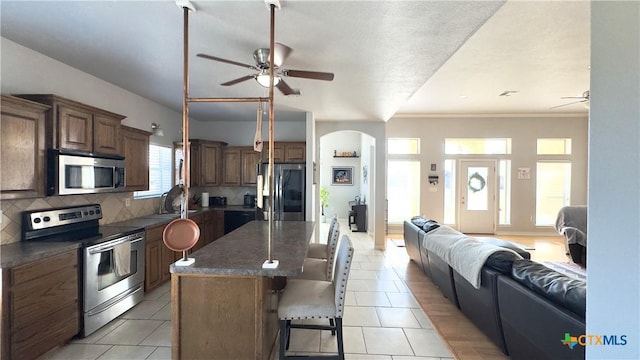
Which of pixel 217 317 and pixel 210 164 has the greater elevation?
pixel 210 164

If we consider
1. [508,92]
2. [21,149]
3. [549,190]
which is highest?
[508,92]

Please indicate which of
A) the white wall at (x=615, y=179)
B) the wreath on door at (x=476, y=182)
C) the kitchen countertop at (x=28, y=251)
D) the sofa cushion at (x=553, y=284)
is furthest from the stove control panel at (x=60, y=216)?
the wreath on door at (x=476, y=182)

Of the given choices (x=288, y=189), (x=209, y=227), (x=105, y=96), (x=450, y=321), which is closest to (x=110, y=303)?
(x=209, y=227)

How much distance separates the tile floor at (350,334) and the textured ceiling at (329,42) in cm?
256

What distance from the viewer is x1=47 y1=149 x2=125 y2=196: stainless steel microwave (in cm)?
244

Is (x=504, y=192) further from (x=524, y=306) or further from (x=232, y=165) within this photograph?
(x=232, y=165)

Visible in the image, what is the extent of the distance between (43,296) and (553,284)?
3.54 meters

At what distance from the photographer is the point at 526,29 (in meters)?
2.81

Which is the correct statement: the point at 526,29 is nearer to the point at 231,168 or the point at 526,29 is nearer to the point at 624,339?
the point at 624,339

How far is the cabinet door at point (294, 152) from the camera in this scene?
5301 mm

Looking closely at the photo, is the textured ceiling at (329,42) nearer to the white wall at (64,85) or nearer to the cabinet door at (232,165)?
the white wall at (64,85)

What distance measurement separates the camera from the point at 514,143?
701cm


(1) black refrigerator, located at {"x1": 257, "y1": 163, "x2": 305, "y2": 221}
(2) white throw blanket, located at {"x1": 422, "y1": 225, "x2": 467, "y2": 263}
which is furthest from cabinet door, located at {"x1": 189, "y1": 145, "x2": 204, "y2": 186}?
(2) white throw blanket, located at {"x1": 422, "y1": 225, "x2": 467, "y2": 263}

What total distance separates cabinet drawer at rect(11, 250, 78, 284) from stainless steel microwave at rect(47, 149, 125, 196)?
1.95ft
